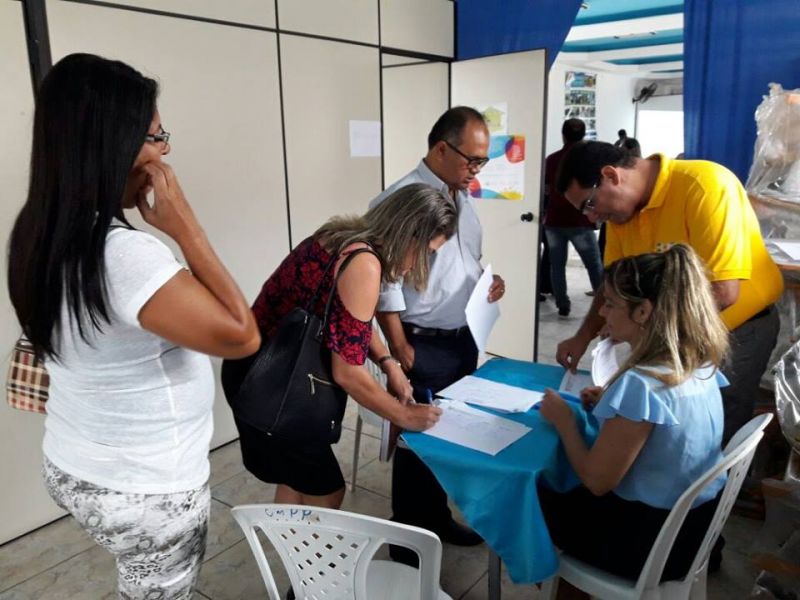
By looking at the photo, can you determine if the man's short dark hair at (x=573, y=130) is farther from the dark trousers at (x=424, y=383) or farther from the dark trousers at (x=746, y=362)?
the dark trousers at (x=424, y=383)

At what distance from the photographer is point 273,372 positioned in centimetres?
139

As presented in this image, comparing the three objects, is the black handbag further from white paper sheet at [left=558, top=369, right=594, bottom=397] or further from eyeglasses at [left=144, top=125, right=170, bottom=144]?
white paper sheet at [left=558, top=369, right=594, bottom=397]

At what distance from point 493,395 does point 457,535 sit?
30.0 inches

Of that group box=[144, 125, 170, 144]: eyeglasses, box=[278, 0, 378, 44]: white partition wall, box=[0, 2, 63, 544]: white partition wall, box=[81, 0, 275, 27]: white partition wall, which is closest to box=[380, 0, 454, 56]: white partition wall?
box=[278, 0, 378, 44]: white partition wall

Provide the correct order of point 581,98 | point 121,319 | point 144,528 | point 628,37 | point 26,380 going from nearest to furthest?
1. point 121,319
2. point 144,528
3. point 26,380
4. point 628,37
5. point 581,98

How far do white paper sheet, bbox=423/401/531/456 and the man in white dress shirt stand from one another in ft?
0.85

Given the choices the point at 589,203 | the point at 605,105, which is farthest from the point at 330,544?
the point at 605,105

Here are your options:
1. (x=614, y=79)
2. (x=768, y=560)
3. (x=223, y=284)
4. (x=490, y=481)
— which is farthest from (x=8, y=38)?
(x=614, y=79)

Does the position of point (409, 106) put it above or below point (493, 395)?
above

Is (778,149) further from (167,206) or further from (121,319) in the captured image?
(121,319)

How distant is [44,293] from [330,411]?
2.38 feet

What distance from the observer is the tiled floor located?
1.98m

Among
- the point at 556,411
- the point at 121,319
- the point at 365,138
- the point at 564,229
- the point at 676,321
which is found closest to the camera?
the point at 121,319

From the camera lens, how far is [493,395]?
1.69 m
